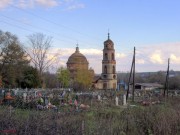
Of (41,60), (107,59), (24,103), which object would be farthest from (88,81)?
(24,103)

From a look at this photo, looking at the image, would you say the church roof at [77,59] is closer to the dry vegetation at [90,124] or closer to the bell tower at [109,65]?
the bell tower at [109,65]

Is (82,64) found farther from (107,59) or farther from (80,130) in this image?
(80,130)

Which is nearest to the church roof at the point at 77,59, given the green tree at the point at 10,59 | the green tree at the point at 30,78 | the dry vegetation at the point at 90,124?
the green tree at the point at 30,78

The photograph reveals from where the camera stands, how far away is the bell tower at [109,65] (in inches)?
4078

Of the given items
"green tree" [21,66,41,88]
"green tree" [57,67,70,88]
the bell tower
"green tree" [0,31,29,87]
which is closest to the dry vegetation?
"green tree" [0,31,29,87]

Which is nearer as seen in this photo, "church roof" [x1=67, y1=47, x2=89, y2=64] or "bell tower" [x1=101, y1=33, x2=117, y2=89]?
"bell tower" [x1=101, y1=33, x2=117, y2=89]

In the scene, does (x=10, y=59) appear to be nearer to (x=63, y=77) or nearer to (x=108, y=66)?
(x=63, y=77)

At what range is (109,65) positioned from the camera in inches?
4114

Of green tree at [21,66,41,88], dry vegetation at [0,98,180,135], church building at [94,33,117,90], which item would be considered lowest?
dry vegetation at [0,98,180,135]

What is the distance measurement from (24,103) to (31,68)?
41032 millimetres

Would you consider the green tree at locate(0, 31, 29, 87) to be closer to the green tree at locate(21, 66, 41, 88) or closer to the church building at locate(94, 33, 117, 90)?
the green tree at locate(21, 66, 41, 88)

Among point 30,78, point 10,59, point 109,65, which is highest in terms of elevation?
point 109,65

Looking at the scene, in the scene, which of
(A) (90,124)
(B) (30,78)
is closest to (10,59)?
(B) (30,78)

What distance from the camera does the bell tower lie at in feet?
340
